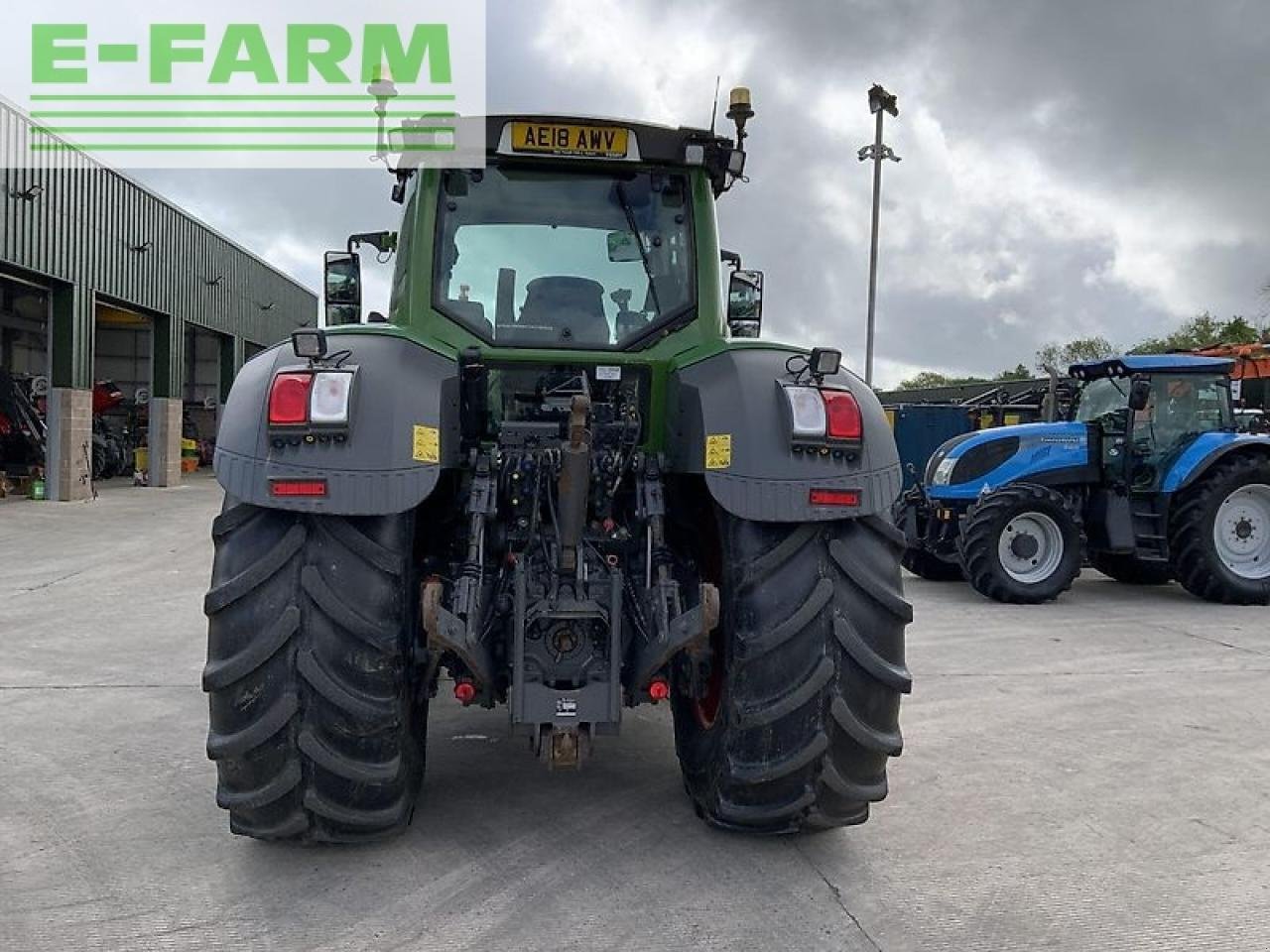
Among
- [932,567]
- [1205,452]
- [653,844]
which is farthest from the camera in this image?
[932,567]

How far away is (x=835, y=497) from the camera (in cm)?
329

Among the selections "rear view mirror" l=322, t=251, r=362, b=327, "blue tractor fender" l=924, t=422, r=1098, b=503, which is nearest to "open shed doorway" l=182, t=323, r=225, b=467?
"blue tractor fender" l=924, t=422, r=1098, b=503

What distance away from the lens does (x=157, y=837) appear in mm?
3650

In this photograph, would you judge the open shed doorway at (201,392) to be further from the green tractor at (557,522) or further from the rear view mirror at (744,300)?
the green tractor at (557,522)

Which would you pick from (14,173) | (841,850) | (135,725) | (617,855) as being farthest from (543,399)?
(14,173)

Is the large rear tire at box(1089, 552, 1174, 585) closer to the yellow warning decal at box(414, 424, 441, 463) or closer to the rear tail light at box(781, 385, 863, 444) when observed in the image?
the rear tail light at box(781, 385, 863, 444)

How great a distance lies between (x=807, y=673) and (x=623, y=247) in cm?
179

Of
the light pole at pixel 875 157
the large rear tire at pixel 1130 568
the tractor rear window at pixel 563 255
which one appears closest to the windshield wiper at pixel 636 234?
the tractor rear window at pixel 563 255

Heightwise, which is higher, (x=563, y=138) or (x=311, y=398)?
(x=563, y=138)

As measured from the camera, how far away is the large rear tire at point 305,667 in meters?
3.12

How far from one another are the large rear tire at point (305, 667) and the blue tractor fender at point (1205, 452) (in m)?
8.78

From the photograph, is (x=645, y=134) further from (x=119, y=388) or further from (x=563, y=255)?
(x=119, y=388)

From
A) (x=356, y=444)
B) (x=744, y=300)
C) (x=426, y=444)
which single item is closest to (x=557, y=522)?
(x=426, y=444)

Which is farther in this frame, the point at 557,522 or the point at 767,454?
the point at 557,522
